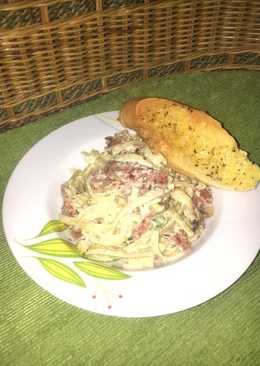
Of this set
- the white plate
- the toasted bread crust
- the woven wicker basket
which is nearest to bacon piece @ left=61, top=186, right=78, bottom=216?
the white plate

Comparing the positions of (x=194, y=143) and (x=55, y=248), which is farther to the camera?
(x=194, y=143)

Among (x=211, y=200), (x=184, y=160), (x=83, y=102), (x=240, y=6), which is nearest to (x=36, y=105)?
(x=83, y=102)

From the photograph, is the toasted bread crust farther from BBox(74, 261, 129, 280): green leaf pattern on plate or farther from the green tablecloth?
BBox(74, 261, 129, 280): green leaf pattern on plate

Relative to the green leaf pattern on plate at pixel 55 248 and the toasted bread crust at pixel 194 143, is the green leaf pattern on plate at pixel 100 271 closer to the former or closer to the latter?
the green leaf pattern on plate at pixel 55 248

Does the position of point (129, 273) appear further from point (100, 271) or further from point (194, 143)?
point (194, 143)

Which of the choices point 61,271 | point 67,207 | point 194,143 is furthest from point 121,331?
point 194,143

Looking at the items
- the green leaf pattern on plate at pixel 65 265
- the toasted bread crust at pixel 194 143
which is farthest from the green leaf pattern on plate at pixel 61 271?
the toasted bread crust at pixel 194 143
